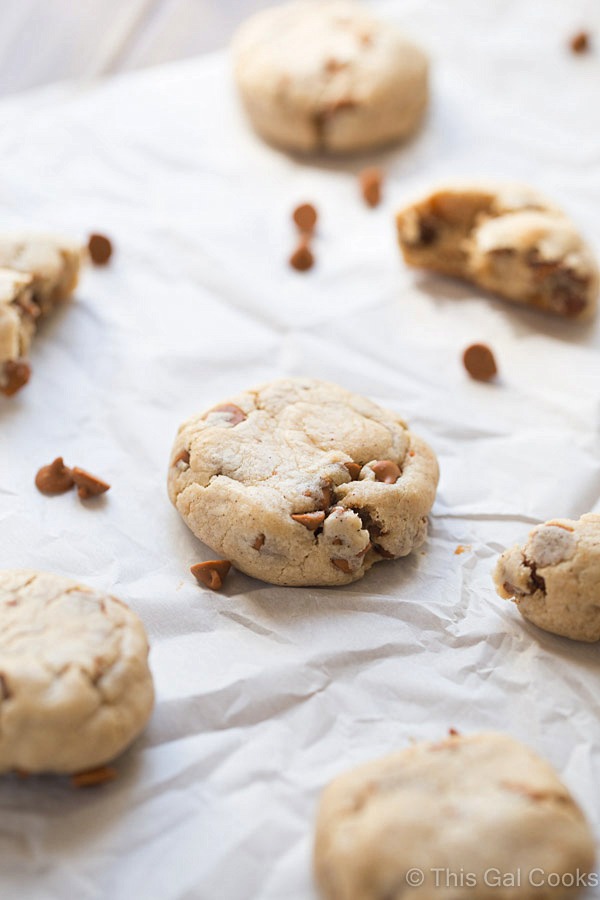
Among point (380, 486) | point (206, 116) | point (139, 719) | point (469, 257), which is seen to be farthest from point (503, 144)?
point (139, 719)

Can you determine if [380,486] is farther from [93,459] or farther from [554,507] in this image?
[93,459]

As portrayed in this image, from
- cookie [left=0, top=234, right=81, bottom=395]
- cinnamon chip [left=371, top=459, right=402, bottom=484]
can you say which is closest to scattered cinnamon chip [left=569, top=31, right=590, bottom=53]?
cookie [left=0, top=234, right=81, bottom=395]

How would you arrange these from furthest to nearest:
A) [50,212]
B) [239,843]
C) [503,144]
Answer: [503,144] → [50,212] → [239,843]

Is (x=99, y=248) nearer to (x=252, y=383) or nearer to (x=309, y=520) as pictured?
(x=252, y=383)

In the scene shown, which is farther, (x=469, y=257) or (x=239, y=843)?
(x=469, y=257)

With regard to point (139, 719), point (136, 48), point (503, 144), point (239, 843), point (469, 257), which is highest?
point (136, 48)

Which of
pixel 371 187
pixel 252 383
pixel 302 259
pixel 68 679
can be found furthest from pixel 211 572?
pixel 371 187

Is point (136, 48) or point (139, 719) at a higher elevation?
point (136, 48)
